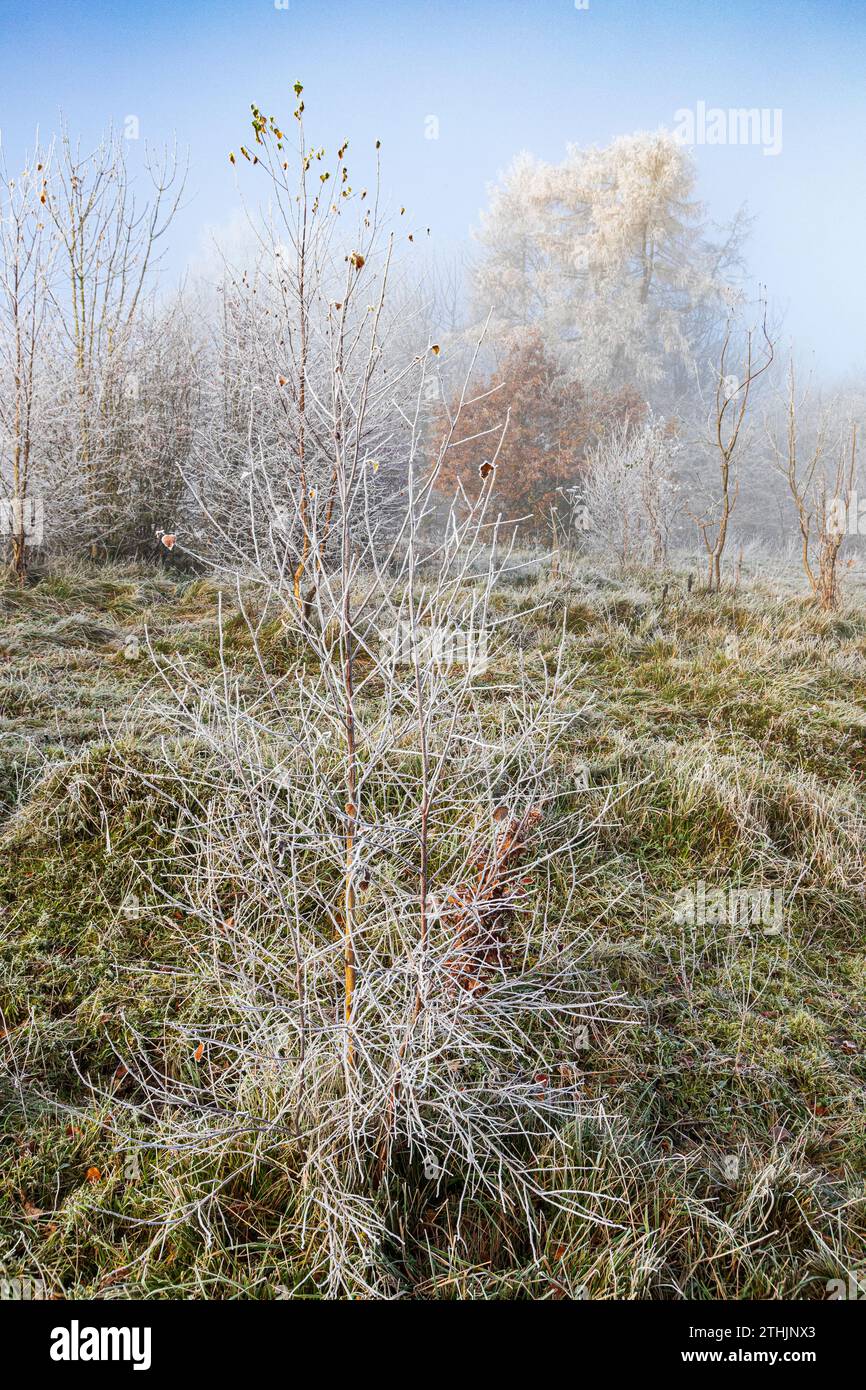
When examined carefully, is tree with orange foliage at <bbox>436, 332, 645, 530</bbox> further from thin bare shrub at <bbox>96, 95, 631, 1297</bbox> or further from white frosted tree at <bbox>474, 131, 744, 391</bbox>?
thin bare shrub at <bbox>96, 95, 631, 1297</bbox>

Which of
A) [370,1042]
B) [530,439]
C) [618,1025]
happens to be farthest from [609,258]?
[370,1042]

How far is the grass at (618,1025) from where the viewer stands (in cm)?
166

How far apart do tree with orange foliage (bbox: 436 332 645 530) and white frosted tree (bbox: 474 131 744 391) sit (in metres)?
3.91

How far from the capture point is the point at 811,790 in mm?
3410

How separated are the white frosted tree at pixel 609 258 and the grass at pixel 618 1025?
1593cm

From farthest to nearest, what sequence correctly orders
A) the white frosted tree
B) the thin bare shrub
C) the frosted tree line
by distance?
the white frosted tree → the frosted tree line → the thin bare shrub

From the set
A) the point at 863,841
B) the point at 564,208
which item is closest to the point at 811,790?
the point at 863,841

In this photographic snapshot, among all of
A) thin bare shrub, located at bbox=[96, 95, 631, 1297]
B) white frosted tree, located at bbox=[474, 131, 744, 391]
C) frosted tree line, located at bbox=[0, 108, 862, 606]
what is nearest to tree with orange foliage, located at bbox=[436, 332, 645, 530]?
frosted tree line, located at bbox=[0, 108, 862, 606]

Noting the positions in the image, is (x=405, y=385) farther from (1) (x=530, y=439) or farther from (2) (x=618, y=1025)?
(2) (x=618, y=1025)

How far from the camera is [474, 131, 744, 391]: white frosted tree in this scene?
18.4 meters

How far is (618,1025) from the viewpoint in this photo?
2365 millimetres

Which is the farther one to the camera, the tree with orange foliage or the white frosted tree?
the white frosted tree

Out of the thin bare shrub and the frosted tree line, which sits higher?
the frosted tree line

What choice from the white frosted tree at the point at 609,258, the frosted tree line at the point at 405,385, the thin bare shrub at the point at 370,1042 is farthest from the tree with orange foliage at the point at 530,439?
the thin bare shrub at the point at 370,1042
